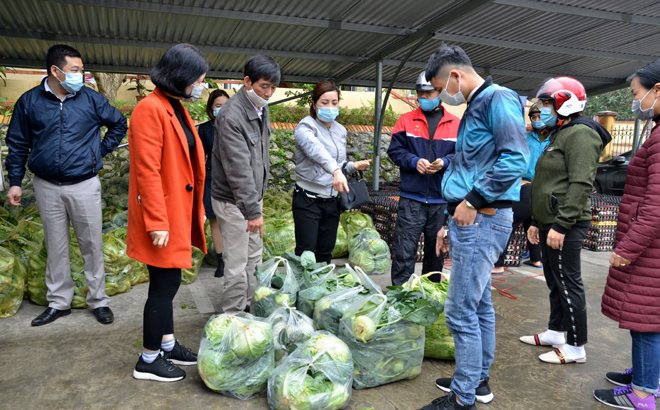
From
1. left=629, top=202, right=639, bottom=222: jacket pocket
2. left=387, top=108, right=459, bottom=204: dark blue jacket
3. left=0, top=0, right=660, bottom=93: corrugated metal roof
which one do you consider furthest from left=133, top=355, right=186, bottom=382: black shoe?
left=0, top=0, right=660, bottom=93: corrugated metal roof

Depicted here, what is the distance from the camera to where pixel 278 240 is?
5117 millimetres

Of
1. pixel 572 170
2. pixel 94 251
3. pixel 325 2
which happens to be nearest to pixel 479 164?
pixel 572 170

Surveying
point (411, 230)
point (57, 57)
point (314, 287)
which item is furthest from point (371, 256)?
point (57, 57)

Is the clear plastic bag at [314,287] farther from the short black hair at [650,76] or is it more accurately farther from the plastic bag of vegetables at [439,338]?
the short black hair at [650,76]

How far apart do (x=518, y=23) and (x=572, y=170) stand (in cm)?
361

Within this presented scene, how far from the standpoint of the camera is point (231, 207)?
3156 mm

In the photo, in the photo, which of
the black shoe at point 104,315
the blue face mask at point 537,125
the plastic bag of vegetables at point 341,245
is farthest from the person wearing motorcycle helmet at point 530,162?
the black shoe at point 104,315

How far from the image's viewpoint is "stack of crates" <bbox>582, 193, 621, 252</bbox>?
6.52 meters

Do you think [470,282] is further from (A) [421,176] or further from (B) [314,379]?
(A) [421,176]

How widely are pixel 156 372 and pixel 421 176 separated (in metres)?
2.52

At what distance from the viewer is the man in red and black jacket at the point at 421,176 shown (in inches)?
151

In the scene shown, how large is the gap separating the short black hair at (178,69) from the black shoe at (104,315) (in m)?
2.00

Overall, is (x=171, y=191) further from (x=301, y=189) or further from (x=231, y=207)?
(x=301, y=189)

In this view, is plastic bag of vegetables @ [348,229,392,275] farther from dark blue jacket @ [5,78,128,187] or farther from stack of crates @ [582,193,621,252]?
stack of crates @ [582,193,621,252]
